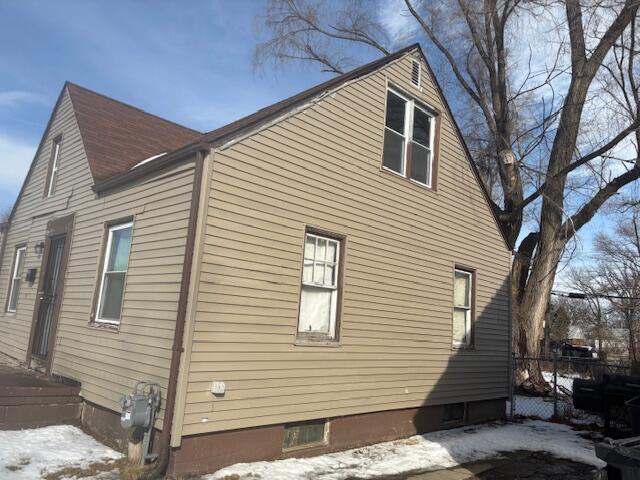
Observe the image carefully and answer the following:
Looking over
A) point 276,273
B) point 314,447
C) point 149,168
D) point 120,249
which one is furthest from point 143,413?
point 149,168

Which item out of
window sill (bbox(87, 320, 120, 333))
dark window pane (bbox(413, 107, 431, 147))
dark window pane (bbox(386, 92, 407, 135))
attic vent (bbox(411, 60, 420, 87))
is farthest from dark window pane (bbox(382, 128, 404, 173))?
window sill (bbox(87, 320, 120, 333))

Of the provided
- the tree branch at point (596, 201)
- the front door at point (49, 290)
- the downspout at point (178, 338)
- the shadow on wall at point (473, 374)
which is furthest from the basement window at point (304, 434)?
the tree branch at point (596, 201)

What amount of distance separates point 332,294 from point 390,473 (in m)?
2.42

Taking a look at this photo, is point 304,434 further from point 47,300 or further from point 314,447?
point 47,300

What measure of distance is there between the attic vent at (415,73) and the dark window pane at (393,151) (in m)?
1.18

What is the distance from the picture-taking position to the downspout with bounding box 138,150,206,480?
5.35 m

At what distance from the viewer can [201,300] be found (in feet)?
18.8

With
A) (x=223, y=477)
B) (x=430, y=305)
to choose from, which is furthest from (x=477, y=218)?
(x=223, y=477)

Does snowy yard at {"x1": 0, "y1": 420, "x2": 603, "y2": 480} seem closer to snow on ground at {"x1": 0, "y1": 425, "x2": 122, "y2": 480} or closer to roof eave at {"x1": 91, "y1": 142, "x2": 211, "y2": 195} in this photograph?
snow on ground at {"x1": 0, "y1": 425, "x2": 122, "y2": 480}

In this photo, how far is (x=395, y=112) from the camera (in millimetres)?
9023

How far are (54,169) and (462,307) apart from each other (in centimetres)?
860

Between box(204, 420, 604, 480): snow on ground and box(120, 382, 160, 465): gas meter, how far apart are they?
79 centimetres

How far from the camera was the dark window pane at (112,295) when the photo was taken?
23.6 ft

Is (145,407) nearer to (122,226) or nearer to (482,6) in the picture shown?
(122,226)
